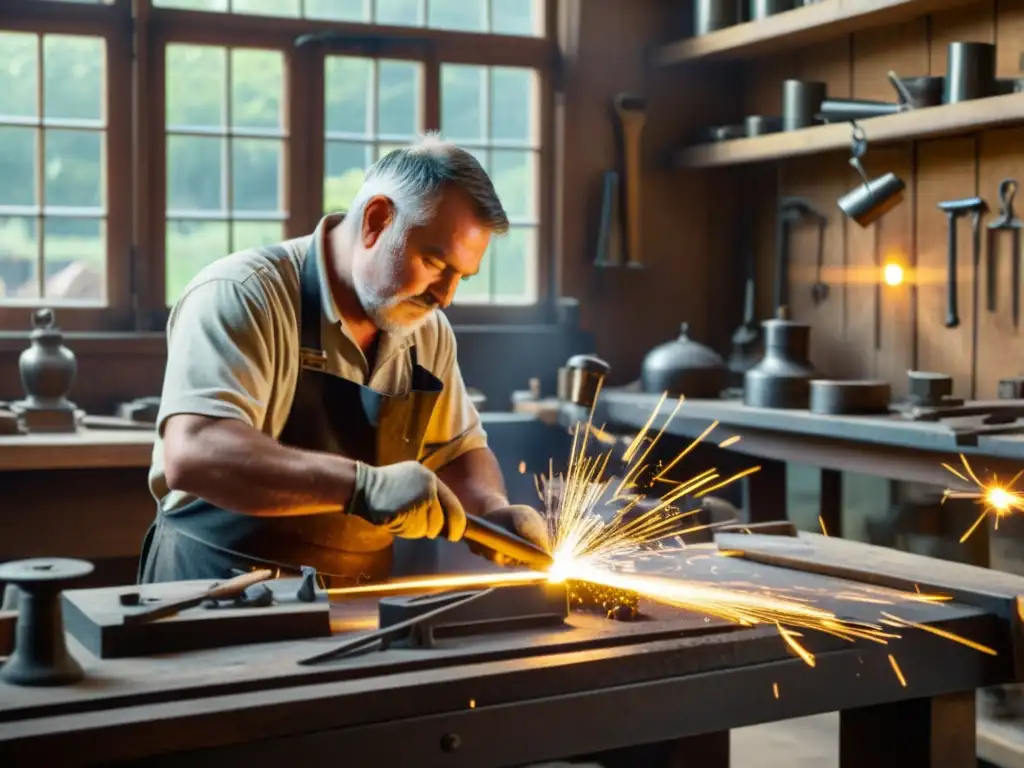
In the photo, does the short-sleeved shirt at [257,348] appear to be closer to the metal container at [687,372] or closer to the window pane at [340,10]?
the metal container at [687,372]

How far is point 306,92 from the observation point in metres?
5.36

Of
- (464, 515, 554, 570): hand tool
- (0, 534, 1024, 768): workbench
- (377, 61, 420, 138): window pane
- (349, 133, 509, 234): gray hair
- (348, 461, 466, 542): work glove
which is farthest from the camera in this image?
(377, 61, 420, 138): window pane

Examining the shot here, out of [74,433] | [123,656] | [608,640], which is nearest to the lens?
[123,656]

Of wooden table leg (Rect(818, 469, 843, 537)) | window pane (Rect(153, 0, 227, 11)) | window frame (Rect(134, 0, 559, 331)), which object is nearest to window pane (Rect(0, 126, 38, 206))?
window frame (Rect(134, 0, 559, 331))

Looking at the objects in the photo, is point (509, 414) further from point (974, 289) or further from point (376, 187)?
point (376, 187)

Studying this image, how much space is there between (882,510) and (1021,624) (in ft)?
9.12

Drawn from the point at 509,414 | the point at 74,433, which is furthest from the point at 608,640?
the point at 509,414

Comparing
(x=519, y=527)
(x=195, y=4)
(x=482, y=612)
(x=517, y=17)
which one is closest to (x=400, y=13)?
(x=517, y=17)

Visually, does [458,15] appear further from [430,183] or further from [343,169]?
[430,183]

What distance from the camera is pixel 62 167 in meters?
5.08

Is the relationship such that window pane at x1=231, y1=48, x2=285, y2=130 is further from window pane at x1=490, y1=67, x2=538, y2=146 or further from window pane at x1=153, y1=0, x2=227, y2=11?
window pane at x1=490, y1=67, x2=538, y2=146

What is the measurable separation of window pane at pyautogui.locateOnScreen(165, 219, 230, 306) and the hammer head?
2.70 metres

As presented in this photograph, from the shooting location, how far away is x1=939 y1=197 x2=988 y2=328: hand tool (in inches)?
178

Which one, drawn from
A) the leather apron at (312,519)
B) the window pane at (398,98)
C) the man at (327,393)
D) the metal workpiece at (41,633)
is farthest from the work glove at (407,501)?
the window pane at (398,98)
